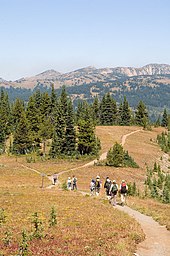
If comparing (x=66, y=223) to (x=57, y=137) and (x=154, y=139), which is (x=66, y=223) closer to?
(x=57, y=137)

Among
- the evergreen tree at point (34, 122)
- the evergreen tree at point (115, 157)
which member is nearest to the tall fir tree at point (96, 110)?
the evergreen tree at point (34, 122)

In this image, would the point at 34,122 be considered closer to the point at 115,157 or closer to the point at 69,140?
the point at 69,140

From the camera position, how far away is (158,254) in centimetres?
1670

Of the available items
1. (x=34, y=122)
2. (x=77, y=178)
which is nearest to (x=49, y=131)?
(x=34, y=122)

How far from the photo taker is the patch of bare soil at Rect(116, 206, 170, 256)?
1709 centimetres

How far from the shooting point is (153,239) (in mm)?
19859

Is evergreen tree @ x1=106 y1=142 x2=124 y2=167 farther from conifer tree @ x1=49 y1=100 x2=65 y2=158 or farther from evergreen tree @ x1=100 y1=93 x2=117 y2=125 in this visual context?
evergreen tree @ x1=100 y1=93 x2=117 y2=125

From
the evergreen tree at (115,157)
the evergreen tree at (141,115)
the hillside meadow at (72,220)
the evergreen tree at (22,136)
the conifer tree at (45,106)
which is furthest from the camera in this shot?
the evergreen tree at (141,115)

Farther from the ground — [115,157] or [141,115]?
[141,115]

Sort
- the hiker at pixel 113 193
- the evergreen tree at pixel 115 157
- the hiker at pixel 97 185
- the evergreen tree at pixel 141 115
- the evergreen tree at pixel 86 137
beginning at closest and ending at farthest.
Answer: the hiker at pixel 113 193 < the hiker at pixel 97 185 < the evergreen tree at pixel 115 157 < the evergreen tree at pixel 86 137 < the evergreen tree at pixel 141 115

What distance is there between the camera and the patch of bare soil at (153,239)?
17.1 meters

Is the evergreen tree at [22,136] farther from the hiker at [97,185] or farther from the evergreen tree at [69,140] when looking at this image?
the hiker at [97,185]

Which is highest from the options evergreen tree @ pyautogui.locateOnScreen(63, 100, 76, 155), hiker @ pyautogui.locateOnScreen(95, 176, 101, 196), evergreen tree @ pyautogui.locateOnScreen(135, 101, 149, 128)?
evergreen tree @ pyautogui.locateOnScreen(135, 101, 149, 128)

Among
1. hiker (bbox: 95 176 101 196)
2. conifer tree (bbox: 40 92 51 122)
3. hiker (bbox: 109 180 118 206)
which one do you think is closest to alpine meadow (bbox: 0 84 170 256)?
conifer tree (bbox: 40 92 51 122)
